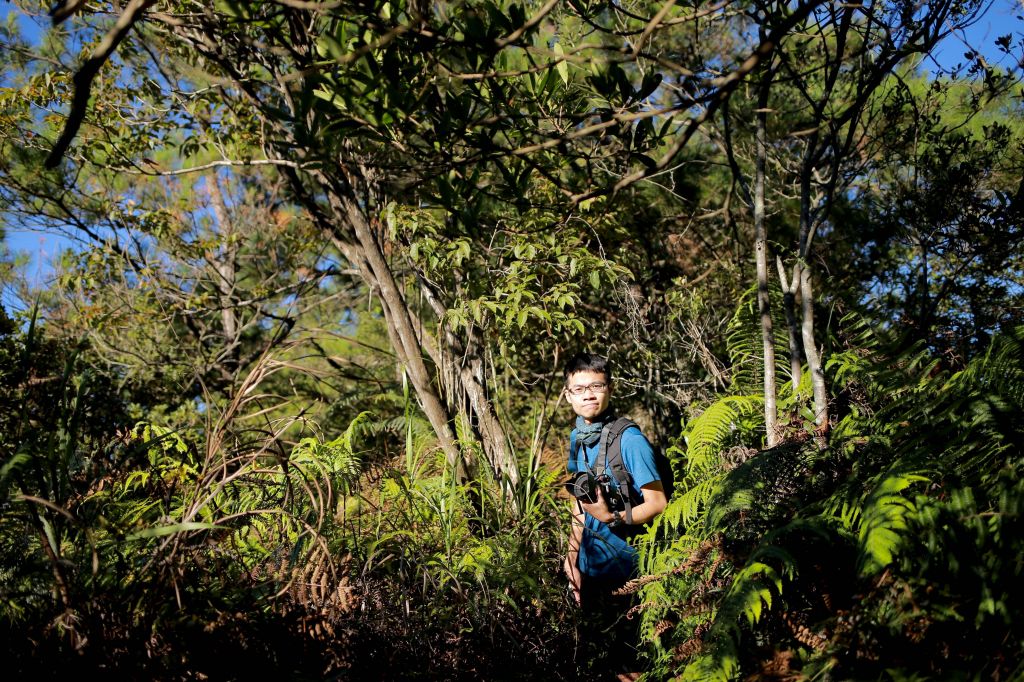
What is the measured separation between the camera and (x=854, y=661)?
6.24 ft

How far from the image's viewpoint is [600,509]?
3.15m

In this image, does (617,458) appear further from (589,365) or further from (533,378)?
(533,378)

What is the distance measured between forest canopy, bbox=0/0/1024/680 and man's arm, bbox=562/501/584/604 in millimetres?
81

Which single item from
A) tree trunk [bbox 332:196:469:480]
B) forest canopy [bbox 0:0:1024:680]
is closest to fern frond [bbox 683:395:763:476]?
forest canopy [bbox 0:0:1024:680]

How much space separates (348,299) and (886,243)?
598cm

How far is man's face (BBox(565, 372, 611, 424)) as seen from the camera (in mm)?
3443

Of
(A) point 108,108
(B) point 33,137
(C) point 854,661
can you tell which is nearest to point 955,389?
(C) point 854,661

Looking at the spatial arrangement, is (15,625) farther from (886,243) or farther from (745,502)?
(886,243)

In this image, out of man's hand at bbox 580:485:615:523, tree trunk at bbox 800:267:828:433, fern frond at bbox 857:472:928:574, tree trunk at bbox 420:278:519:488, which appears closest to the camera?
fern frond at bbox 857:472:928:574

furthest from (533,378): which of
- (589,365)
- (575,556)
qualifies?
(575,556)

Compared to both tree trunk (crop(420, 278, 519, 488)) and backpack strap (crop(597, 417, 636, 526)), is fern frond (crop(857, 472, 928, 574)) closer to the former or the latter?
backpack strap (crop(597, 417, 636, 526))

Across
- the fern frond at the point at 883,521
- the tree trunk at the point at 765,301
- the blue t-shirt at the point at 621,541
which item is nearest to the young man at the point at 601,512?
the blue t-shirt at the point at 621,541

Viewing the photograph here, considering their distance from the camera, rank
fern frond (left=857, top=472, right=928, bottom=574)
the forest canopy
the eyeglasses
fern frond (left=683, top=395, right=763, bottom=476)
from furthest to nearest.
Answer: the eyeglasses, fern frond (left=683, top=395, right=763, bottom=476), the forest canopy, fern frond (left=857, top=472, right=928, bottom=574)

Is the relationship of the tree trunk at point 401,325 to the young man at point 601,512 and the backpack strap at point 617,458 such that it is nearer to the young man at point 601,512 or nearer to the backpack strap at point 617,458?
the young man at point 601,512
